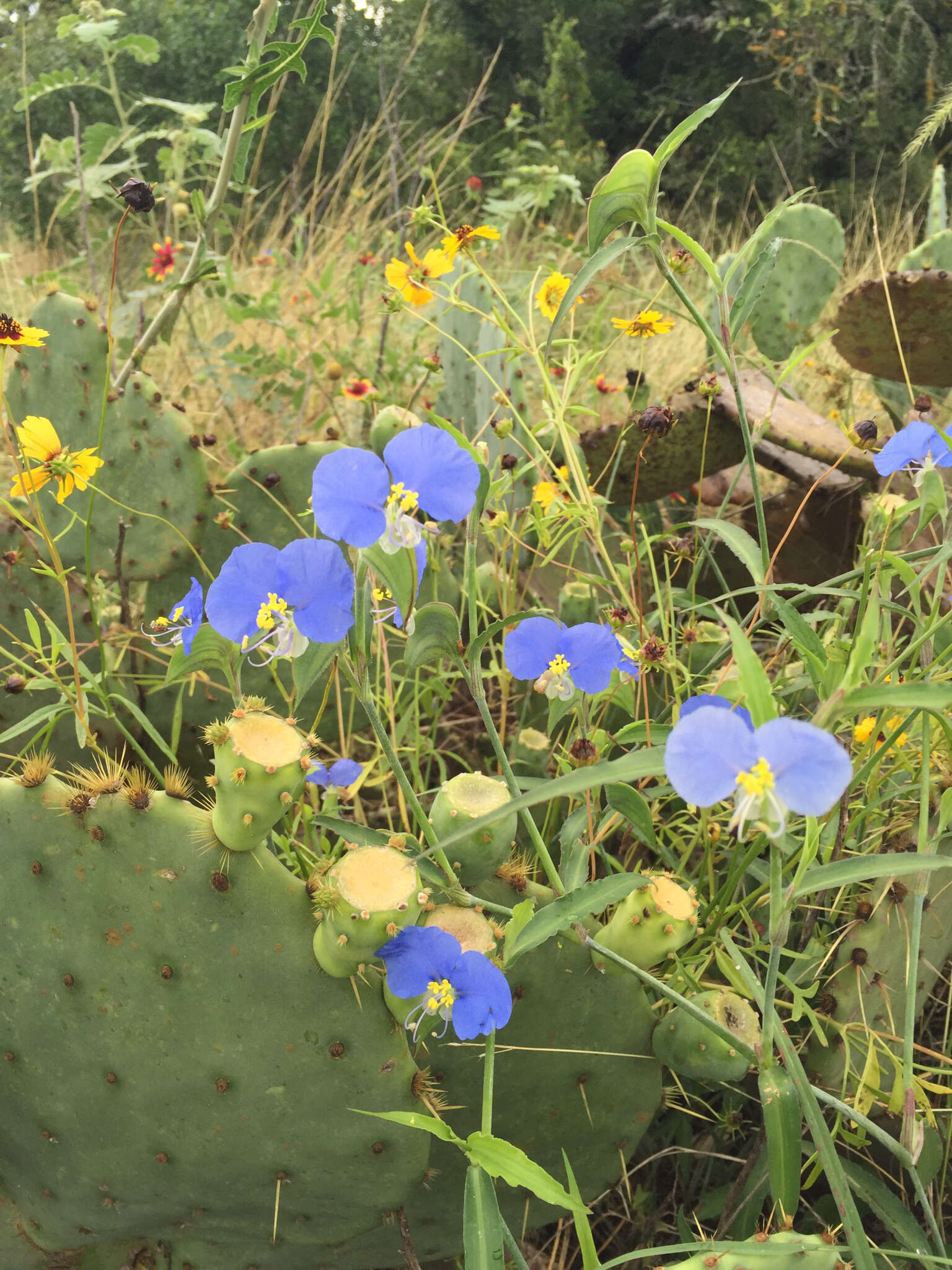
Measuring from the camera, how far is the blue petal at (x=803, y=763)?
0.29 m

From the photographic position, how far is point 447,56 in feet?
22.3

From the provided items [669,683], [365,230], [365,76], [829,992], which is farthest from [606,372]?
[365,76]

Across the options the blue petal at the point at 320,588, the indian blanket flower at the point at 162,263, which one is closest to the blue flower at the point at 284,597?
the blue petal at the point at 320,588

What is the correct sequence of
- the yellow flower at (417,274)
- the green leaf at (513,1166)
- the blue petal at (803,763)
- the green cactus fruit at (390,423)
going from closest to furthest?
the blue petal at (803,763), the green leaf at (513,1166), the green cactus fruit at (390,423), the yellow flower at (417,274)

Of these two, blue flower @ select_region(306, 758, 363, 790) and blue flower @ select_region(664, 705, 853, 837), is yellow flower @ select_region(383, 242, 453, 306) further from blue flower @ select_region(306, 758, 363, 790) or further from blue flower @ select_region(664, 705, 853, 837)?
blue flower @ select_region(664, 705, 853, 837)

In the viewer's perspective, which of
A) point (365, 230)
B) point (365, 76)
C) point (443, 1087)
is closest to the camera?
point (443, 1087)

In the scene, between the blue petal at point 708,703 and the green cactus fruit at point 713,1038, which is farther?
the green cactus fruit at point 713,1038

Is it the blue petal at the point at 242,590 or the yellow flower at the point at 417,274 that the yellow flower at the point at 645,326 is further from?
the blue petal at the point at 242,590

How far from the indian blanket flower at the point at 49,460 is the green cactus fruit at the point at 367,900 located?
38cm

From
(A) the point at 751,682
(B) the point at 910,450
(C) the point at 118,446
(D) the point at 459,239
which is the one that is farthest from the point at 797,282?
(A) the point at 751,682

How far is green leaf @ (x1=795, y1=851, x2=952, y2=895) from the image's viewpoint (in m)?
0.35

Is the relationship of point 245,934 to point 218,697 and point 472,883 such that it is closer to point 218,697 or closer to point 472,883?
point 472,883

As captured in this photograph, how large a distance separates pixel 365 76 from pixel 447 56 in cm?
65

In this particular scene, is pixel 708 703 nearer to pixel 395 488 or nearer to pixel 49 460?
pixel 395 488
